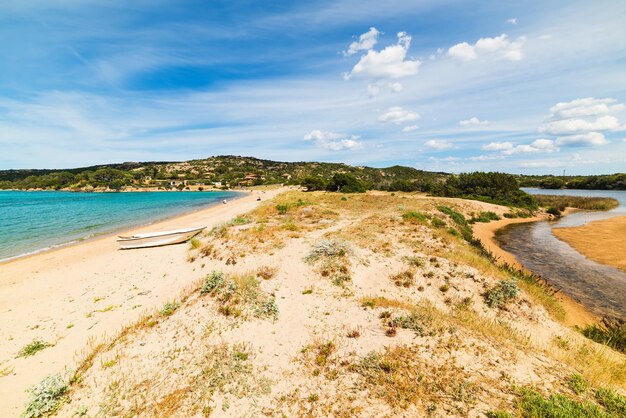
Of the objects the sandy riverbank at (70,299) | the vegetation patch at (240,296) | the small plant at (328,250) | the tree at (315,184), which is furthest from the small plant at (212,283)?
the tree at (315,184)

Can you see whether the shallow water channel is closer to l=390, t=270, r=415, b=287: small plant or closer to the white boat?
l=390, t=270, r=415, b=287: small plant

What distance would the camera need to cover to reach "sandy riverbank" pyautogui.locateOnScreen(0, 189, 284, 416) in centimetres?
834

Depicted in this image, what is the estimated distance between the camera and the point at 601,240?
26703 mm

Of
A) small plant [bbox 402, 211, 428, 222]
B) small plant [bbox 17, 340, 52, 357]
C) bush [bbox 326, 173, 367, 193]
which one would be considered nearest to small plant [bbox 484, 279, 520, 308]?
small plant [bbox 402, 211, 428, 222]

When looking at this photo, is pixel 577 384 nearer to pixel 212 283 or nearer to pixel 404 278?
pixel 404 278

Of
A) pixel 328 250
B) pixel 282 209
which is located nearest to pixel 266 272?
pixel 328 250

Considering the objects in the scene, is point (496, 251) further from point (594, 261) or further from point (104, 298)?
point (104, 298)

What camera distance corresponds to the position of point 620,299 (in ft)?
45.8

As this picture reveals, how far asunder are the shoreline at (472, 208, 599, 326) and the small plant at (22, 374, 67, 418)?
60.2 feet

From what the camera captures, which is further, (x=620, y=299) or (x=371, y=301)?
(x=620, y=299)

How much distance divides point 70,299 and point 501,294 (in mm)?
21243

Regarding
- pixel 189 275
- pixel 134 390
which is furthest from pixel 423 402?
pixel 189 275

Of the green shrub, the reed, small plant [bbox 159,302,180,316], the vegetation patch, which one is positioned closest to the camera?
the vegetation patch

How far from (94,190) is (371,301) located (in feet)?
615
